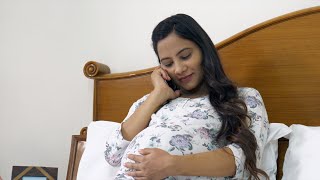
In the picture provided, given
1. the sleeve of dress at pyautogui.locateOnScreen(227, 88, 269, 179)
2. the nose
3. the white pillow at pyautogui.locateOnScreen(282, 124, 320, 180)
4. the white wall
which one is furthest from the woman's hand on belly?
the white wall

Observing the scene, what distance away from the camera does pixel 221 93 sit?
1.32 m

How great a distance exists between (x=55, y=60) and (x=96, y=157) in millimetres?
670

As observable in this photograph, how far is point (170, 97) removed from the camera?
4.69 feet

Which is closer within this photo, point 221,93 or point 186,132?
point 186,132

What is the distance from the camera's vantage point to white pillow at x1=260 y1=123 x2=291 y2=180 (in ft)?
4.43

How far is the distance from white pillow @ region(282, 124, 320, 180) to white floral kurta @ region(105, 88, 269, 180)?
13 centimetres

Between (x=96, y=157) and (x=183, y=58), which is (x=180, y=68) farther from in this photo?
(x=96, y=157)

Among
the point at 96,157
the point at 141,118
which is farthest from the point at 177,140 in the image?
the point at 96,157

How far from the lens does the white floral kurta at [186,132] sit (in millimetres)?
1173

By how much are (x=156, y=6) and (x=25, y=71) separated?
0.75 m

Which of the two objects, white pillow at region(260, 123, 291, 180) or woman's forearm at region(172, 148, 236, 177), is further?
white pillow at region(260, 123, 291, 180)

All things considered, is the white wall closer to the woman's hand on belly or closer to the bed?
the bed

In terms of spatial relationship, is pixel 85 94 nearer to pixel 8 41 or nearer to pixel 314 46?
pixel 8 41

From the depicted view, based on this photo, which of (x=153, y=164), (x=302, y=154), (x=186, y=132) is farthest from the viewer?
(x=302, y=154)
